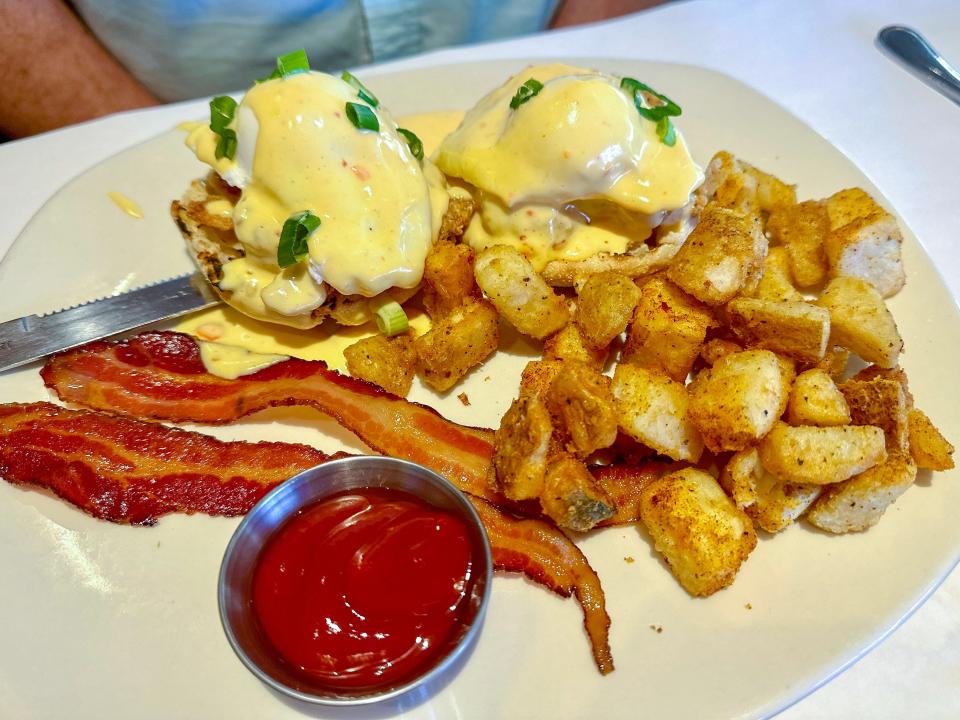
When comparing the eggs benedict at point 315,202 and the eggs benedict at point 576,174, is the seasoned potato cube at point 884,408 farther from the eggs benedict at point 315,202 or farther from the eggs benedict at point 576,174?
the eggs benedict at point 315,202

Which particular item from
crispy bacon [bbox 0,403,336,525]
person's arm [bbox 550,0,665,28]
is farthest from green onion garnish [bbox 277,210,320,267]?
person's arm [bbox 550,0,665,28]

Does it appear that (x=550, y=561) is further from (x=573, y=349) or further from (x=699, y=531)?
(x=573, y=349)

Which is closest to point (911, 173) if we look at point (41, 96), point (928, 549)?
point (928, 549)

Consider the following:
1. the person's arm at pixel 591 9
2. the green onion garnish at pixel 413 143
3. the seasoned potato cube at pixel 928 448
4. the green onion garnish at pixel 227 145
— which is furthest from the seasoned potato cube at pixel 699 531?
the person's arm at pixel 591 9

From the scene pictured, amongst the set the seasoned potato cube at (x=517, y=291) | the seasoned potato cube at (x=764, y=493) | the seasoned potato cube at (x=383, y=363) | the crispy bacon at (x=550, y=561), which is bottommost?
the seasoned potato cube at (x=383, y=363)

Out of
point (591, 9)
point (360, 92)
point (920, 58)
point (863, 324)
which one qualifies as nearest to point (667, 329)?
point (863, 324)

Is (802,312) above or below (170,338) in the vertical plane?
above

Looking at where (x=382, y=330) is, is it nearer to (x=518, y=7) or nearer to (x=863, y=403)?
(x=863, y=403)
